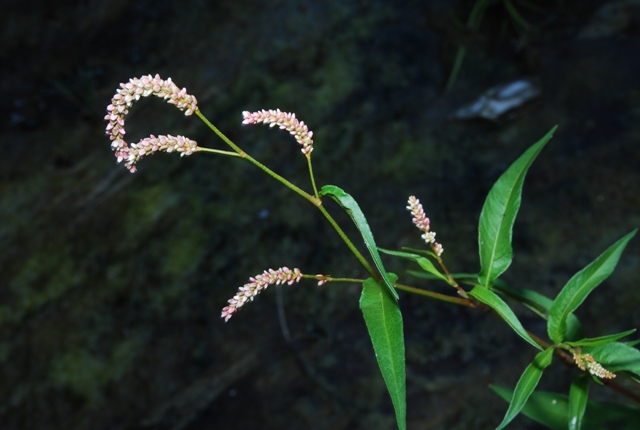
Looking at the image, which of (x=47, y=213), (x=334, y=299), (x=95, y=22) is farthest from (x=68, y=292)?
(x=95, y=22)

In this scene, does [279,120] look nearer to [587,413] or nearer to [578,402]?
[578,402]

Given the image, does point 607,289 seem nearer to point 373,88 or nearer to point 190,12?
point 373,88

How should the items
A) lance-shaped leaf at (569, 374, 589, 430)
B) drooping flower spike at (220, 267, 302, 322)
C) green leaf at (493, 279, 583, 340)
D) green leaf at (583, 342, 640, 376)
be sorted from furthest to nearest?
green leaf at (493, 279, 583, 340), lance-shaped leaf at (569, 374, 589, 430), green leaf at (583, 342, 640, 376), drooping flower spike at (220, 267, 302, 322)

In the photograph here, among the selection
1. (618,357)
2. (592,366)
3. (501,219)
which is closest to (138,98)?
(501,219)

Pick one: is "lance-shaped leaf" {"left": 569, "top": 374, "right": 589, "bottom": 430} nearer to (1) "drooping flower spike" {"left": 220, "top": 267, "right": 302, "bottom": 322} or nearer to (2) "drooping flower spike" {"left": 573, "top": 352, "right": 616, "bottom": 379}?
(2) "drooping flower spike" {"left": 573, "top": 352, "right": 616, "bottom": 379}

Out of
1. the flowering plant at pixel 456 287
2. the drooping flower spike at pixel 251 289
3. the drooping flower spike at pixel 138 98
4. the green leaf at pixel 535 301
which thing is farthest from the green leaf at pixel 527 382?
the drooping flower spike at pixel 138 98

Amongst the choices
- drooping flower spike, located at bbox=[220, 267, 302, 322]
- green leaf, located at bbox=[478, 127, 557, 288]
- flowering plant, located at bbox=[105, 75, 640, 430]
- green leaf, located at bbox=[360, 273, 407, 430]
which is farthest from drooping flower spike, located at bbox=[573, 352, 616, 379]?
drooping flower spike, located at bbox=[220, 267, 302, 322]

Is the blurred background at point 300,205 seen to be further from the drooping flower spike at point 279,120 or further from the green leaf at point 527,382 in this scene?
the drooping flower spike at point 279,120
